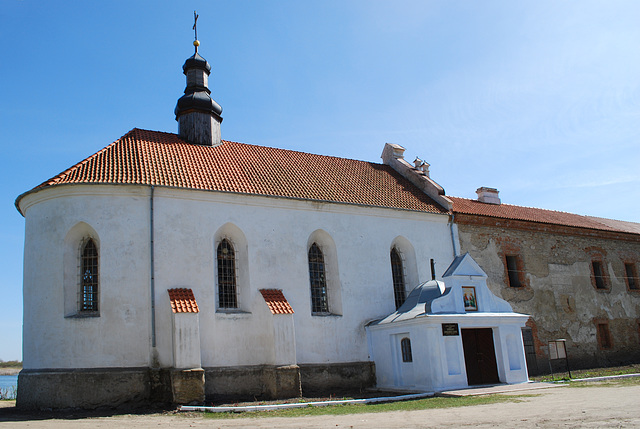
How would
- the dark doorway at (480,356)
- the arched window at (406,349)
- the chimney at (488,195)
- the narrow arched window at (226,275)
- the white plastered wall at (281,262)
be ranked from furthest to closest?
the chimney at (488,195)
the dark doorway at (480,356)
the arched window at (406,349)
the narrow arched window at (226,275)
the white plastered wall at (281,262)

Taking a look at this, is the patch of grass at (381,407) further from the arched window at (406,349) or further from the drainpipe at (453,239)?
the drainpipe at (453,239)

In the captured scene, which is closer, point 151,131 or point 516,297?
point 151,131

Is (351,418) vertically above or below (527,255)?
below

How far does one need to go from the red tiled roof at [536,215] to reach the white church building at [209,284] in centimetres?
492

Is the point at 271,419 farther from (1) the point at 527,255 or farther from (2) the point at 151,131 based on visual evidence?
(1) the point at 527,255

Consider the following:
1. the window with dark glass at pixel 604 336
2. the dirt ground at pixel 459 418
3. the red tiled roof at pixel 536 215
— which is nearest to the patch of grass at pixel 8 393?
the dirt ground at pixel 459 418

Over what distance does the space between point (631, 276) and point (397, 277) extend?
15.5m

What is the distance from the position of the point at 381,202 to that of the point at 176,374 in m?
11.0

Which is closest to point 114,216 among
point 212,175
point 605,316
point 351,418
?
point 212,175

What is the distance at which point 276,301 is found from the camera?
18.7m

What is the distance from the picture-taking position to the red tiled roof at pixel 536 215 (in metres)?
26.2

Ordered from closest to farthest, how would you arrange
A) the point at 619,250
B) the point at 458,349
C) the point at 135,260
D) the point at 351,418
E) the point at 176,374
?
the point at 351,418 < the point at 176,374 < the point at 135,260 < the point at 458,349 < the point at 619,250

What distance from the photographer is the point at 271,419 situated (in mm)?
13148

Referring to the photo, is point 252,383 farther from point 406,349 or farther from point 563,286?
point 563,286
